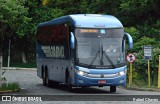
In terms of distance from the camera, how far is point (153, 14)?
155ft

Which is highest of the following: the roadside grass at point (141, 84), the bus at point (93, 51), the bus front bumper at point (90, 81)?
the bus at point (93, 51)

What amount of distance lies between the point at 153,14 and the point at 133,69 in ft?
49.8

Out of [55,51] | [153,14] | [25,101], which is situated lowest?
[25,101]

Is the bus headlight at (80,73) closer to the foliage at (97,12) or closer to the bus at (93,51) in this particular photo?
the bus at (93,51)

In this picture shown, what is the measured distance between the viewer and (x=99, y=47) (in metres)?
25.0

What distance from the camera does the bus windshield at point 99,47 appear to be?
2486 centimetres

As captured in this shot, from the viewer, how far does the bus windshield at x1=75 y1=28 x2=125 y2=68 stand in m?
24.9

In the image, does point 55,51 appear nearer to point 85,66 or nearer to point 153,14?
point 85,66

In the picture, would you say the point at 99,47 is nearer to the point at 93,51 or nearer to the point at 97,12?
the point at 93,51

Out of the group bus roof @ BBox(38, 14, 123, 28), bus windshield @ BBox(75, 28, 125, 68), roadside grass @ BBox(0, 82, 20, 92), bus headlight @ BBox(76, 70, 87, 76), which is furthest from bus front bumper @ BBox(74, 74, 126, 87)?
roadside grass @ BBox(0, 82, 20, 92)

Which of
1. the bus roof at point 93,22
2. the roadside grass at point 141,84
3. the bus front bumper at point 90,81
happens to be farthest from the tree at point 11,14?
the roadside grass at point 141,84

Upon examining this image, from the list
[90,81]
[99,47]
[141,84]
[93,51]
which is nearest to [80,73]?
[90,81]

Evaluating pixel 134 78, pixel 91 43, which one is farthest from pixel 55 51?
pixel 134 78

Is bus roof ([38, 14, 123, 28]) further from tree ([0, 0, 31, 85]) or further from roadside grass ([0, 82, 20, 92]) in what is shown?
roadside grass ([0, 82, 20, 92])
